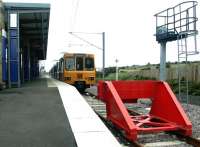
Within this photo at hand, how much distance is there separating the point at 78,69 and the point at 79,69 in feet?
0.25

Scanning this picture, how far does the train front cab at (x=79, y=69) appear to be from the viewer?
28.5 metres

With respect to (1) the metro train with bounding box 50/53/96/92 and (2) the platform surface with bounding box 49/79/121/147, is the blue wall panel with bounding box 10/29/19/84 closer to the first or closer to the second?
(1) the metro train with bounding box 50/53/96/92

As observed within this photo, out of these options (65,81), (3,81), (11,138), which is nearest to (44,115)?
(11,138)

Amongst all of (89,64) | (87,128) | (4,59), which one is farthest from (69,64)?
(87,128)

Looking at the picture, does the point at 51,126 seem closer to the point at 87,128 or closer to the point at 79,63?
the point at 87,128

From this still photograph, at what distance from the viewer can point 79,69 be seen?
2867 cm

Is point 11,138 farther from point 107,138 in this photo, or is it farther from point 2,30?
point 2,30

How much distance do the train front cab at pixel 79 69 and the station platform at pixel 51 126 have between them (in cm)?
1480

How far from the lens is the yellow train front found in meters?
28.5

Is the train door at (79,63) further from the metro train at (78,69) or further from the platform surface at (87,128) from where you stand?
the platform surface at (87,128)

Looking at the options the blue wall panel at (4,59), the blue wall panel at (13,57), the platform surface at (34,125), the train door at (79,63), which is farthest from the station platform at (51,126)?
the train door at (79,63)

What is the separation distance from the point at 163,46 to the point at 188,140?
12.5 m

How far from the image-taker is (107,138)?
26.2ft

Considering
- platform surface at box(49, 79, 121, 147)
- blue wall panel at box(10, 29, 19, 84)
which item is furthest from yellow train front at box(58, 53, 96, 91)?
platform surface at box(49, 79, 121, 147)
